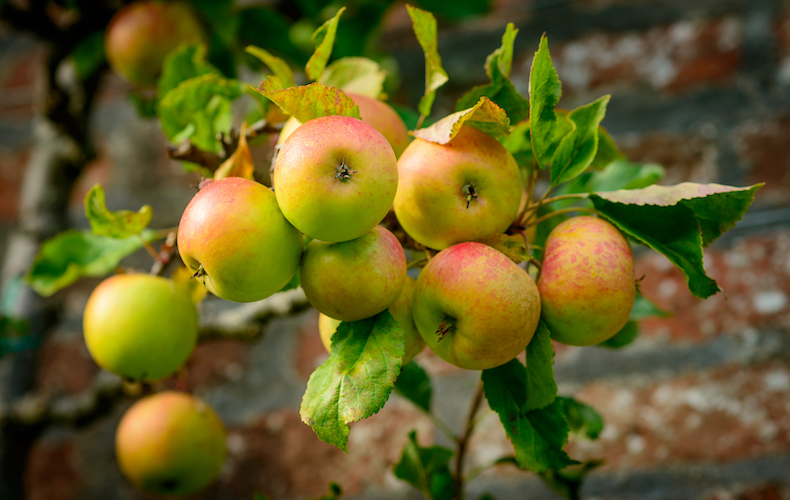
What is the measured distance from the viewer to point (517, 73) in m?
0.76

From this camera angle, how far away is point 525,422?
0.97 ft

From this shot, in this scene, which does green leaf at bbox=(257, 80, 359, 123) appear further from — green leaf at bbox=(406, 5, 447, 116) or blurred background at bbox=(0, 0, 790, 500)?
blurred background at bbox=(0, 0, 790, 500)

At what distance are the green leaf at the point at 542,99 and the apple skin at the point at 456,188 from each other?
2 cm

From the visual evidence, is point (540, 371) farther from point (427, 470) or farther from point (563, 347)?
point (563, 347)

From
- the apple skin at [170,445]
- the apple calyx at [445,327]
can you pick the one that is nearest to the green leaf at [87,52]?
the apple skin at [170,445]

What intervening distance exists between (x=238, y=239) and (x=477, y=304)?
0.37 ft

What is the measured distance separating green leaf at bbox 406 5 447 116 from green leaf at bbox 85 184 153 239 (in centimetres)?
18

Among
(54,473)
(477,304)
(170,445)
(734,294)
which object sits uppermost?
Result: (477,304)

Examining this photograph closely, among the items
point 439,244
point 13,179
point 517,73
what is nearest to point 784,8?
point 517,73

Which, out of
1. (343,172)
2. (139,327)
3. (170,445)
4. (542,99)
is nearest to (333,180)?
(343,172)

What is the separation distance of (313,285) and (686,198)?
0.18 metres

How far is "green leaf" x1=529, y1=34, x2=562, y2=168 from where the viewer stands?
26 centimetres

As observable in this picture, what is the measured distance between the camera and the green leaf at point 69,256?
456 mm

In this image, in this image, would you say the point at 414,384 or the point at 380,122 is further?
the point at 414,384
